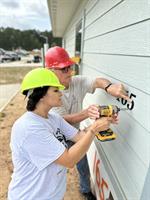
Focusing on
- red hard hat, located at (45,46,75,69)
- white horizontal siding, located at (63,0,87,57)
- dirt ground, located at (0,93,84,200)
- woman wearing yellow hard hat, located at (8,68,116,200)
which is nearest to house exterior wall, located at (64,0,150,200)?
woman wearing yellow hard hat, located at (8,68,116,200)

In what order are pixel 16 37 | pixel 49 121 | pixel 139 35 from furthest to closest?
pixel 16 37 < pixel 49 121 < pixel 139 35

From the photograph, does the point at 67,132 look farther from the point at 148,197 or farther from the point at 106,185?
the point at 148,197

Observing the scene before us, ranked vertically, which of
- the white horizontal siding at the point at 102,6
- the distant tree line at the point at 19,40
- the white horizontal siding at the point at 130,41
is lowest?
the distant tree line at the point at 19,40

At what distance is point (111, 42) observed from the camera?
273 cm

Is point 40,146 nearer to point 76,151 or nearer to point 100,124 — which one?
point 76,151

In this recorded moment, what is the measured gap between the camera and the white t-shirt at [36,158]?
74.4 inches

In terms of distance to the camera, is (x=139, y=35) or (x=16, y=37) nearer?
(x=139, y=35)

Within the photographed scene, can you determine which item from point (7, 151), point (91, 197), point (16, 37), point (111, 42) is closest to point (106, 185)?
point (91, 197)

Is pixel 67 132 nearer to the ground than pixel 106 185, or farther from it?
farther from it

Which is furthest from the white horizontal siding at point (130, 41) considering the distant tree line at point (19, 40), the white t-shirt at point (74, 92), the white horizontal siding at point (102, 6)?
the distant tree line at point (19, 40)

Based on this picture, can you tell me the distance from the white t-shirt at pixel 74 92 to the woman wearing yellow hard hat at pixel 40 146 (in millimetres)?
870

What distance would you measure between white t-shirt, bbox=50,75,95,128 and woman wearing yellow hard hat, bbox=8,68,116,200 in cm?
87

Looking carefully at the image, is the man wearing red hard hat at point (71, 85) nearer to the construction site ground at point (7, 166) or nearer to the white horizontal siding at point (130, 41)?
the white horizontal siding at point (130, 41)

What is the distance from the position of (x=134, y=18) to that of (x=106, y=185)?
5.39 ft
